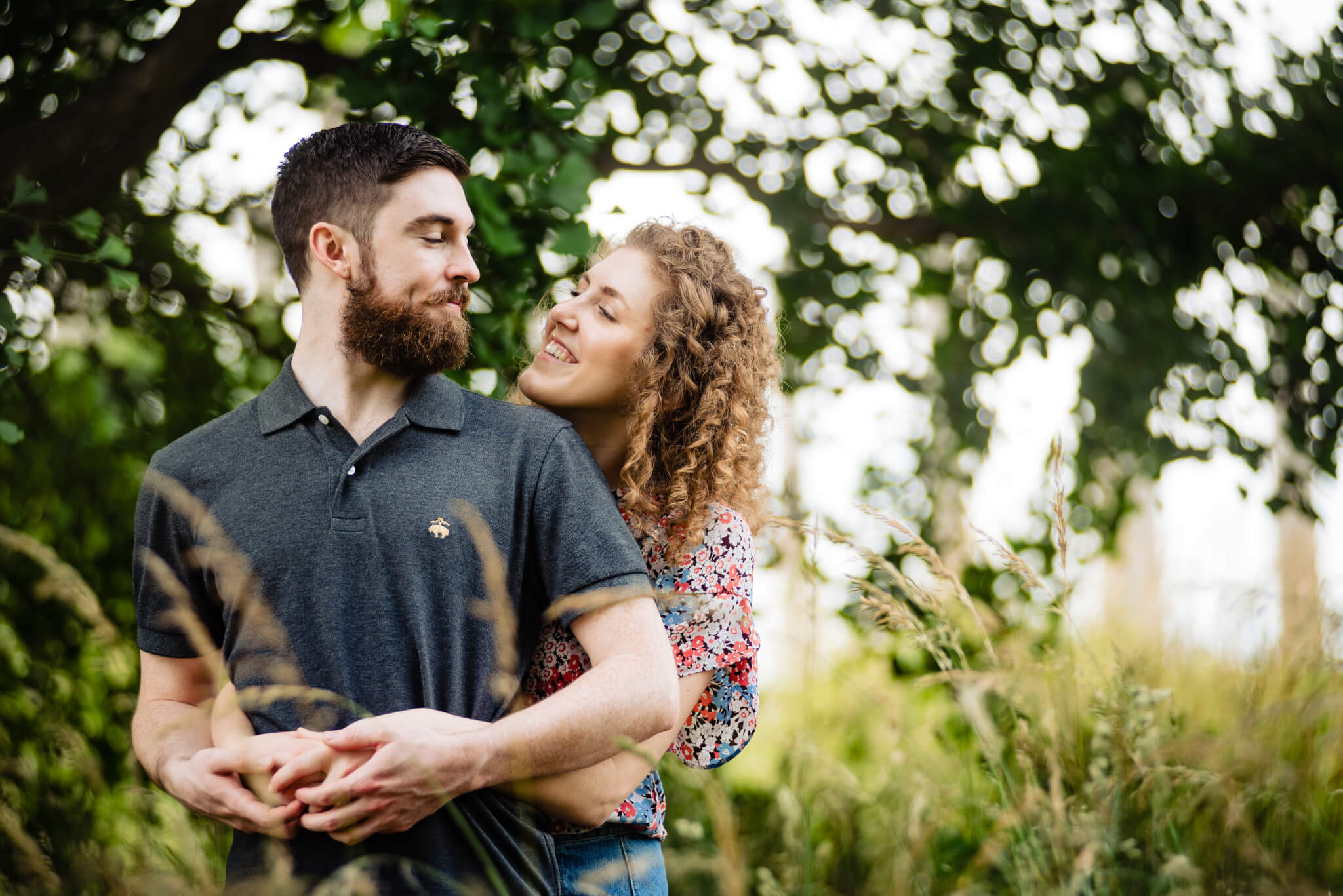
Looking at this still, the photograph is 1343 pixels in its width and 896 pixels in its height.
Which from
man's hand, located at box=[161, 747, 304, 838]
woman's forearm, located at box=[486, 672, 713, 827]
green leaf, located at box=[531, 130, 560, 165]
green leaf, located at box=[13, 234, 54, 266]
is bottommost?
man's hand, located at box=[161, 747, 304, 838]

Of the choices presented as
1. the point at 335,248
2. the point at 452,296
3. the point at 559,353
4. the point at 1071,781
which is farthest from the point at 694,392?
the point at 1071,781

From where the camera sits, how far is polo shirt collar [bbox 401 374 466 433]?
5.73 feet

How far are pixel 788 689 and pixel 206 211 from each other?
2.67 meters

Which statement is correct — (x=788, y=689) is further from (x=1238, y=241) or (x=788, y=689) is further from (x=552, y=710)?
(x=1238, y=241)

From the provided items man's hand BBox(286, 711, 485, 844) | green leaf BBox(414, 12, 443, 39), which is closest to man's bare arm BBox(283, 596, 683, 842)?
man's hand BBox(286, 711, 485, 844)

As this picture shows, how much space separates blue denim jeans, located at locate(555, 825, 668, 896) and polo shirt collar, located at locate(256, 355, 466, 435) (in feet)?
2.50

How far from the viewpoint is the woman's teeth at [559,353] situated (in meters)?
2.07

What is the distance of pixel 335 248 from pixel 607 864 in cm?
121

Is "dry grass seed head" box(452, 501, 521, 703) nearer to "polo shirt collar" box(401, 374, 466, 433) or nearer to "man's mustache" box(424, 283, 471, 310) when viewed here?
"polo shirt collar" box(401, 374, 466, 433)

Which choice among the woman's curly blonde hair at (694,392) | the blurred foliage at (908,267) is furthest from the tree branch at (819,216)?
the woman's curly blonde hair at (694,392)

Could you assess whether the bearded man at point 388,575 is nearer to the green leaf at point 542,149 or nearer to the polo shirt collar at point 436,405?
the polo shirt collar at point 436,405

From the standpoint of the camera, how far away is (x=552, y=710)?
1463mm

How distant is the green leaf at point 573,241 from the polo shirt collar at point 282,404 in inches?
30.4

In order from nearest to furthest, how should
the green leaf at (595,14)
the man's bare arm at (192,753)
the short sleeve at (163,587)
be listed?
the man's bare arm at (192,753) → the short sleeve at (163,587) → the green leaf at (595,14)
